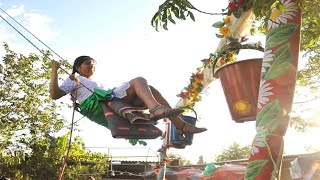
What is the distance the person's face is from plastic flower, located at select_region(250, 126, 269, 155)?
2.16 metres

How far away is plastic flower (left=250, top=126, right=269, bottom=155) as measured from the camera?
160cm

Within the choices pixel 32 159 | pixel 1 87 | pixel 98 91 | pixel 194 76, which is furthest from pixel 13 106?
pixel 98 91

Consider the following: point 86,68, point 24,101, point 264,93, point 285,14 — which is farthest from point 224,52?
point 24,101

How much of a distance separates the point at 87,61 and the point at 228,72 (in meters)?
1.65

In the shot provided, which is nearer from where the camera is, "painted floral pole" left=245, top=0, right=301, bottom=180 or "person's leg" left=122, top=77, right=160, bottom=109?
"painted floral pole" left=245, top=0, right=301, bottom=180

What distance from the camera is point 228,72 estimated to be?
2340 mm

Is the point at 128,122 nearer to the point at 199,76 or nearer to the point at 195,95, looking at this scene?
the point at 199,76

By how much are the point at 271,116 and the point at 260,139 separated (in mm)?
133

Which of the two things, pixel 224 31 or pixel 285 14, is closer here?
pixel 285 14

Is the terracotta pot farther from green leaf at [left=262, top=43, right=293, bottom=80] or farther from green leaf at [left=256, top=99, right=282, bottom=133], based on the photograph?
green leaf at [left=256, top=99, right=282, bottom=133]

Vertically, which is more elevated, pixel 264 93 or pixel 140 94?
pixel 140 94

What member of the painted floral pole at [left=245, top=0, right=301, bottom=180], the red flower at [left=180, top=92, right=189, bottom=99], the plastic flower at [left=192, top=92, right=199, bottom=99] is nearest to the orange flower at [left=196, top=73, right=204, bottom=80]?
the plastic flower at [left=192, top=92, right=199, bottom=99]

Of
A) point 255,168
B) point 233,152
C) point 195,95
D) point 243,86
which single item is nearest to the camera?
point 255,168

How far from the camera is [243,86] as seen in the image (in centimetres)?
228
